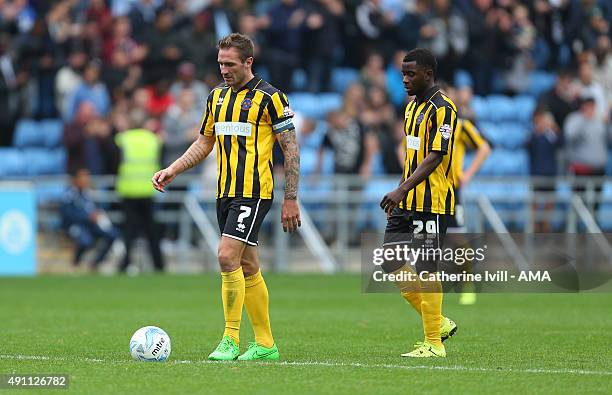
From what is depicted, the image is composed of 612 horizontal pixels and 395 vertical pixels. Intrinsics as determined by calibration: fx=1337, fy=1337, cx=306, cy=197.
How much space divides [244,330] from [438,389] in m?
4.46

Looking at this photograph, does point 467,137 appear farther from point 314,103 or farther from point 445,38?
point 445,38

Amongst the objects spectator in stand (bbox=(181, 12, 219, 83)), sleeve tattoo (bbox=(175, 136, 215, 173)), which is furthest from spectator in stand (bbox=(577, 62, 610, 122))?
sleeve tattoo (bbox=(175, 136, 215, 173))

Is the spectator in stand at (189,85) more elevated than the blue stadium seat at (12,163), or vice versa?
the spectator in stand at (189,85)

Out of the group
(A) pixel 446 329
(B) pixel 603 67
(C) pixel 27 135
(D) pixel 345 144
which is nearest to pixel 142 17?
(C) pixel 27 135

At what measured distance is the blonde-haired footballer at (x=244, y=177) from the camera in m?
9.02

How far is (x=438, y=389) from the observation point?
761 centimetres

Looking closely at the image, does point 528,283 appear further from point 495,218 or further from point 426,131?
point 426,131

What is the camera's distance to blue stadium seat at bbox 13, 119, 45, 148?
70.7 ft

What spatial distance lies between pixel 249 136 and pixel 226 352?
1474mm

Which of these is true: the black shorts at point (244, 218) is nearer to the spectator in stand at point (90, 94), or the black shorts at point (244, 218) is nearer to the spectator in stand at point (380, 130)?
the spectator in stand at point (90, 94)

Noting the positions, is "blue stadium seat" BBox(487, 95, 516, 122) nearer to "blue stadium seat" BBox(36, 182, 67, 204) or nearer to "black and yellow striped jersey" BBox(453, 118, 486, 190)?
"blue stadium seat" BBox(36, 182, 67, 204)

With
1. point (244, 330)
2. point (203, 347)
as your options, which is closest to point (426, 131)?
point (203, 347)

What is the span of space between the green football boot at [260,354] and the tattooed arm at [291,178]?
85 centimetres

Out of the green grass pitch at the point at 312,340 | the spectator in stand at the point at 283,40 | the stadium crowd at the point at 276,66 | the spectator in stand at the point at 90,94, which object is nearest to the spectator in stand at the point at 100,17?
the stadium crowd at the point at 276,66
